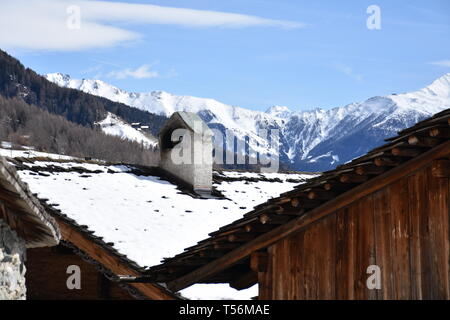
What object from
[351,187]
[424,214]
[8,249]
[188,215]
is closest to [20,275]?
[8,249]

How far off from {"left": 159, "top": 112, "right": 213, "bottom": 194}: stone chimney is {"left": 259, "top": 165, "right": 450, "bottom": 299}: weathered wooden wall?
34.6 ft

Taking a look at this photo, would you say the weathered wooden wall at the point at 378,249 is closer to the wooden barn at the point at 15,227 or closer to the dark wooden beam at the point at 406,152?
the dark wooden beam at the point at 406,152

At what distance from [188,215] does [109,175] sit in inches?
102

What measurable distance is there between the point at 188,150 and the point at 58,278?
5.84m

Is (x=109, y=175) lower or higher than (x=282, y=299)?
higher

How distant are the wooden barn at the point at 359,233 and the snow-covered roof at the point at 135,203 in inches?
145

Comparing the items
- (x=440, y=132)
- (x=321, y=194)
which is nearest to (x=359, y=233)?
(x=321, y=194)

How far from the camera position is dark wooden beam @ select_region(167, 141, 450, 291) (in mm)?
7141

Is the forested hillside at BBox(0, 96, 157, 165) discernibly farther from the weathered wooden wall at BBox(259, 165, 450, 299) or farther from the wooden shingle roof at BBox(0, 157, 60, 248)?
the weathered wooden wall at BBox(259, 165, 450, 299)

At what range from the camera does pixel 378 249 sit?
756 centimetres

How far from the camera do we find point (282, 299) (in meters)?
8.52

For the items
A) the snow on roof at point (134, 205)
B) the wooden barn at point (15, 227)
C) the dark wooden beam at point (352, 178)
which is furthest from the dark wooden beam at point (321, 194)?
the snow on roof at point (134, 205)

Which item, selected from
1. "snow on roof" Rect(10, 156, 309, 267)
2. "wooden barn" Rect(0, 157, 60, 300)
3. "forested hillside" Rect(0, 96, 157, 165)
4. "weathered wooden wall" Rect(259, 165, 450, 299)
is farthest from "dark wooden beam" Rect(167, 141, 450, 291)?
"forested hillside" Rect(0, 96, 157, 165)

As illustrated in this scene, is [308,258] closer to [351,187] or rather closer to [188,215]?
[351,187]
